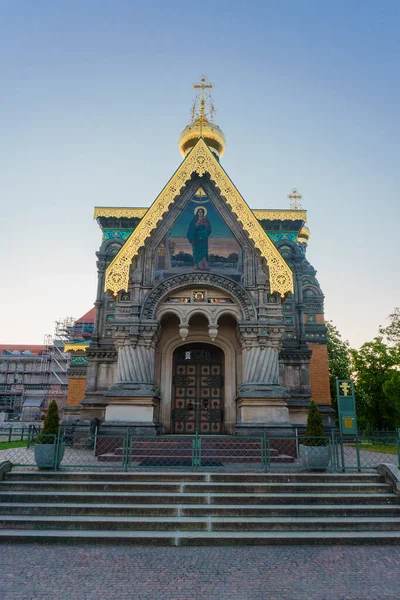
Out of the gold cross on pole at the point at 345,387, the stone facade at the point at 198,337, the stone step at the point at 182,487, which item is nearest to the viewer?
the stone step at the point at 182,487

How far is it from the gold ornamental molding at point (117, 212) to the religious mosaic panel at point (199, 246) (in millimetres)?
6735

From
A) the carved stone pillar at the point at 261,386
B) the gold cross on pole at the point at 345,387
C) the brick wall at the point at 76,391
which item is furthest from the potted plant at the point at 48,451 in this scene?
the brick wall at the point at 76,391

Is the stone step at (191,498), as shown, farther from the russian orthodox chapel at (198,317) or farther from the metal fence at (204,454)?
the russian orthodox chapel at (198,317)

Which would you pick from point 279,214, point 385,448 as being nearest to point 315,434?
point 385,448

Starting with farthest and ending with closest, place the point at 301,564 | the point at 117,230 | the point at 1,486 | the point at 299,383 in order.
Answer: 1. the point at 117,230
2. the point at 299,383
3. the point at 1,486
4. the point at 301,564

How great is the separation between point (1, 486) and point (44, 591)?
14.1 feet

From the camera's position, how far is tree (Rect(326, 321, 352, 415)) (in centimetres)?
3800

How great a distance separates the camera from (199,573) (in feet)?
21.7

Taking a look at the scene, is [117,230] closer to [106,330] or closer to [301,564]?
[106,330]

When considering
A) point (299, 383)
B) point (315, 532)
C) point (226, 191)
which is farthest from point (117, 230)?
point (315, 532)

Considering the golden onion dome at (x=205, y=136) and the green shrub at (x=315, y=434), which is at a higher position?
the golden onion dome at (x=205, y=136)

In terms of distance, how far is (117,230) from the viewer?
23.9 m

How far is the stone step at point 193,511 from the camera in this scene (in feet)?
28.8

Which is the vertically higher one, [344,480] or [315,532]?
[344,480]
